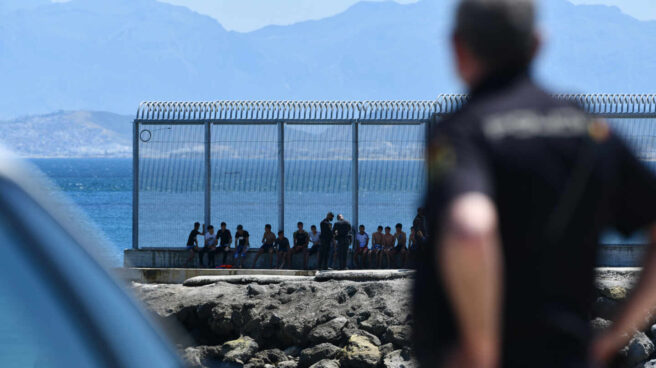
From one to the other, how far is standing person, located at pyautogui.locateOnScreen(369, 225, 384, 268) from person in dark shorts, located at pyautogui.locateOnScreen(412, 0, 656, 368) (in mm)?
18002

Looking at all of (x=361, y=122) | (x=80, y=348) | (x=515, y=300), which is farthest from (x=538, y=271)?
(x=361, y=122)

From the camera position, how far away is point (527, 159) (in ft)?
7.89

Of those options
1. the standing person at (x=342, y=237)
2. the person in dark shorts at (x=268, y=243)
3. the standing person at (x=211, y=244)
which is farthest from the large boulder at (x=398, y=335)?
the standing person at (x=211, y=244)

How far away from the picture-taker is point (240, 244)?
21359mm

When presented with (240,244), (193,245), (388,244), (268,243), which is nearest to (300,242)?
(268,243)

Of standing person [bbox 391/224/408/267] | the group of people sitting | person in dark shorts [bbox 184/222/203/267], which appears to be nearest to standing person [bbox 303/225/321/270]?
the group of people sitting

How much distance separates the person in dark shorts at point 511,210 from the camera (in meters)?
2.28

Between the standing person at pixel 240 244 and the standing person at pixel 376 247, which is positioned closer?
the standing person at pixel 376 247

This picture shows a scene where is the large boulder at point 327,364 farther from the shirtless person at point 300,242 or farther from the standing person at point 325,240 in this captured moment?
the shirtless person at point 300,242

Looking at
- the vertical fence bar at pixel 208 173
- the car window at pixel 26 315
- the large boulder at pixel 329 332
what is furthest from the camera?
the vertical fence bar at pixel 208 173

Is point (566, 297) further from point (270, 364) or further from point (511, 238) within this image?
point (270, 364)

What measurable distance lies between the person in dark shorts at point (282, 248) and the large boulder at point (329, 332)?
10.2 ft

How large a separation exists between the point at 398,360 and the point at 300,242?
5149 millimetres

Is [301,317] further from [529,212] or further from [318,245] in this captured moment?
[529,212]
